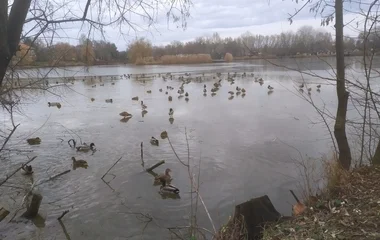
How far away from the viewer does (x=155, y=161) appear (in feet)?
28.8

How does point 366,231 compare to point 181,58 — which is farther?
point 181,58

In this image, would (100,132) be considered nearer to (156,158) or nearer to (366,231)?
(156,158)

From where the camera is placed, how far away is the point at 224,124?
1278 centimetres

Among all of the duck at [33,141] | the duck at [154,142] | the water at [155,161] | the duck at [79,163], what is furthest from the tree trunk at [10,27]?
the duck at [33,141]

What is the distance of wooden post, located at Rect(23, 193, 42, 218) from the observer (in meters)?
5.75

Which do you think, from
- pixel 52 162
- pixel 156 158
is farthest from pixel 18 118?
pixel 156 158

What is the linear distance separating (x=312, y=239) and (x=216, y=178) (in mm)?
4225

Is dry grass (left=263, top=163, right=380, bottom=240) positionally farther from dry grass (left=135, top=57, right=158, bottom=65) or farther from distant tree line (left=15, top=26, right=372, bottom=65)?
dry grass (left=135, top=57, right=158, bottom=65)

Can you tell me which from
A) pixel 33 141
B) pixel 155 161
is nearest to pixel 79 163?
pixel 155 161

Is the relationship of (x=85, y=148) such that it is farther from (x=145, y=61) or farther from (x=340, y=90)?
(x=145, y=61)

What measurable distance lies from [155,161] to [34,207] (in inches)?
142

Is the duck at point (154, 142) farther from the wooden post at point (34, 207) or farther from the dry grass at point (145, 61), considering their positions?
the dry grass at point (145, 61)

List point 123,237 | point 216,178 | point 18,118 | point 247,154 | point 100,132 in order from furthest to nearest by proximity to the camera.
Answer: point 18,118 → point 100,132 → point 247,154 → point 216,178 → point 123,237

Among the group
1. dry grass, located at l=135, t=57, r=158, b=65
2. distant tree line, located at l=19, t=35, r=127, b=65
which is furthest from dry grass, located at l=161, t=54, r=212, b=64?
distant tree line, located at l=19, t=35, r=127, b=65
